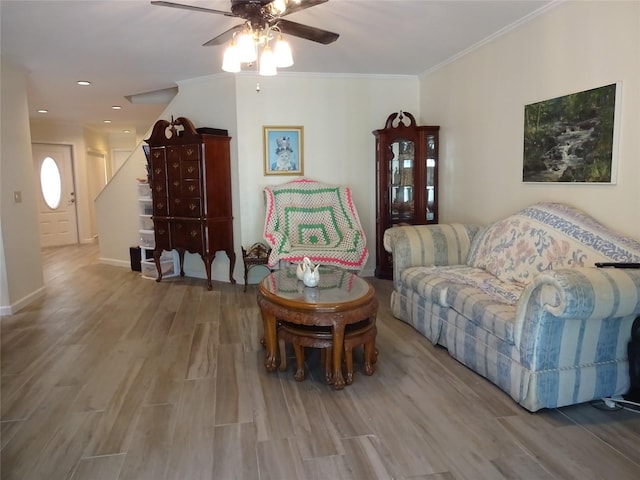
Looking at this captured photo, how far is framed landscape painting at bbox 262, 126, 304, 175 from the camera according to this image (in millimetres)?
4844

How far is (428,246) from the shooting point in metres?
3.51

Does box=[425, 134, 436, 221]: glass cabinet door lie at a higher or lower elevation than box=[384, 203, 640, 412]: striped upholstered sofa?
higher

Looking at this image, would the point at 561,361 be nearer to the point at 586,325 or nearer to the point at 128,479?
the point at 586,325

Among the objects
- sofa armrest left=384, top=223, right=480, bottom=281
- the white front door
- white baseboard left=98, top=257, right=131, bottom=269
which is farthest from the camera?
the white front door

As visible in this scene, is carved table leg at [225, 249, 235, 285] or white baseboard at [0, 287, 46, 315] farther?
carved table leg at [225, 249, 235, 285]

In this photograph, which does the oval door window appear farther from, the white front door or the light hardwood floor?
the light hardwood floor

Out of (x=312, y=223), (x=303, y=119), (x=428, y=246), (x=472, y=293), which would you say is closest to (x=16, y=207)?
(x=312, y=223)

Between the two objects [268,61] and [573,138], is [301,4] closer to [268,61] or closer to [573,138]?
[268,61]

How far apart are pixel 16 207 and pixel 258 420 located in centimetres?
343

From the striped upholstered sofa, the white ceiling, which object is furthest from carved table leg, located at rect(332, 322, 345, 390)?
the white ceiling

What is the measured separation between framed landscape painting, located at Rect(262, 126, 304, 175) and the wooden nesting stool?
8.45 feet

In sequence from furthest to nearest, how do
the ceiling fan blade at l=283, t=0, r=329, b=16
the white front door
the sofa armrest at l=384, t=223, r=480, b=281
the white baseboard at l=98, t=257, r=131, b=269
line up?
the white front door → the white baseboard at l=98, t=257, r=131, b=269 → the sofa armrest at l=384, t=223, r=480, b=281 → the ceiling fan blade at l=283, t=0, r=329, b=16

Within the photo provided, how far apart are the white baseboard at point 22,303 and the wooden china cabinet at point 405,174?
359cm

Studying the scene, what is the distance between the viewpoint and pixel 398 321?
11.8 feet
